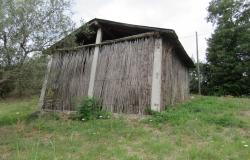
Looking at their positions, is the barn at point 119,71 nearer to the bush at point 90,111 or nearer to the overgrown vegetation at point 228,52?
the bush at point 90,111

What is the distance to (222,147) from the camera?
225 inches

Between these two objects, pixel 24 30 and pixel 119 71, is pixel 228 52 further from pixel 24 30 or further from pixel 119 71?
pixel 24 30

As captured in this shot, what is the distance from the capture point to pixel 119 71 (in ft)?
31.5

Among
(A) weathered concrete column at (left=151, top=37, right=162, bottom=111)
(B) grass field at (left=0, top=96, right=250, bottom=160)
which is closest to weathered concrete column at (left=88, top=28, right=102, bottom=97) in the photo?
(B) grass field at (left=0, top=96, right=250, bottom=160)

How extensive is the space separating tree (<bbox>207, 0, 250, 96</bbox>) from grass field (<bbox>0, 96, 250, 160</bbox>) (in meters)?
11.3

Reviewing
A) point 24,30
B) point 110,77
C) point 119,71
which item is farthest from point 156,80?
point 24,30

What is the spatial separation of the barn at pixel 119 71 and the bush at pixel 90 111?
0.96 ft

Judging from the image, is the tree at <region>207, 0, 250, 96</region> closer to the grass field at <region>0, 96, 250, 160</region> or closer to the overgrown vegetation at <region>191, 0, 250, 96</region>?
the overgrown vegetation at <region>191, 0, 250, 96</region>

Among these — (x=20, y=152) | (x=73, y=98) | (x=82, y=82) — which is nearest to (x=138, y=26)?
(x=82, y=82)

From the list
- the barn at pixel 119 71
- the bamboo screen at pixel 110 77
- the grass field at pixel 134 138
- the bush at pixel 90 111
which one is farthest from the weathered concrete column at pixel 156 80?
the bush at pixel 90 111

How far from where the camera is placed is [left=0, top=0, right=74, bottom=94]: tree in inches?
311

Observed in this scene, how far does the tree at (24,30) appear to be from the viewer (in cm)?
791

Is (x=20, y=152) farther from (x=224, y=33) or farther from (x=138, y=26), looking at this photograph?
(x=224, y=33)

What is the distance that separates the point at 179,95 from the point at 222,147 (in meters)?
6.45
